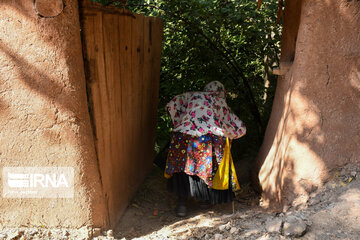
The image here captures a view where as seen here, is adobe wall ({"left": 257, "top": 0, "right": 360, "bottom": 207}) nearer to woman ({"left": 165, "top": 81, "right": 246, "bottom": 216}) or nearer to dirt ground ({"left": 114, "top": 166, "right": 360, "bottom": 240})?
dirt ground ({"left": 114, "top": 166, "right": 360, "bottom": 240})

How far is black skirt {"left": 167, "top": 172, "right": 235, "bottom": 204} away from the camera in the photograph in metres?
3.79

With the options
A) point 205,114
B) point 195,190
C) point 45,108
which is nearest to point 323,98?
point 205,114

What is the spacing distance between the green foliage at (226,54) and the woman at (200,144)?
104 cm

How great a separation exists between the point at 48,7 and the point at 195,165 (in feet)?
6.53

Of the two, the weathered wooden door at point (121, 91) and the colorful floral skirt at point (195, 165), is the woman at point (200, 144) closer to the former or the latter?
the colorful floral skirt at point (195, 165)

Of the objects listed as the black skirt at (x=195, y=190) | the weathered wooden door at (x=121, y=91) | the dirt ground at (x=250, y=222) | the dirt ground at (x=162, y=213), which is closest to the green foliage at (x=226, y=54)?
the weathered wooden door at (x=121, y=91)

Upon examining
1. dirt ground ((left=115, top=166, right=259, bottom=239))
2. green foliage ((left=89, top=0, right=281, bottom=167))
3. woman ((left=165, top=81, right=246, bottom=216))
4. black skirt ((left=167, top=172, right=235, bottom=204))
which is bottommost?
dirt ground ((left=115, top=166, right=259, bottom=239))

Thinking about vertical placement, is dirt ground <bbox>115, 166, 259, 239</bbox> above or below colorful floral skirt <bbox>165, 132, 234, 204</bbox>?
below

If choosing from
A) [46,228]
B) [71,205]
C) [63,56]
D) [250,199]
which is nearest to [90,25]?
[63,56]

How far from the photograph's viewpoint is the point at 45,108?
263 centimetres

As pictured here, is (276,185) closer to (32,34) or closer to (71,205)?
(71,205)

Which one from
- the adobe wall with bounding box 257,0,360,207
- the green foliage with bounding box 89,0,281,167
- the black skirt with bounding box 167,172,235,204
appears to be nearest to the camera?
the adobe wall with bounding box 257,0,360,207

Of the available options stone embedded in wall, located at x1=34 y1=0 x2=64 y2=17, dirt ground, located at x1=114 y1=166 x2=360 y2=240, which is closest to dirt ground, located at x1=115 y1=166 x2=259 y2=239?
dirt ground, located at x1=114 y1=166 x2=360 y2=240

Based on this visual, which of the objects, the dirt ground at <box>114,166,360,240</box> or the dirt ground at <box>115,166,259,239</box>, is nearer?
the dirt ground at <box>114,166,360,240</box>
